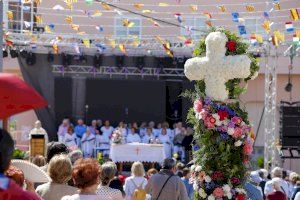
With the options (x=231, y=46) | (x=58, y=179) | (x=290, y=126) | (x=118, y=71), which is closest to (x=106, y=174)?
(x=58, y=179)

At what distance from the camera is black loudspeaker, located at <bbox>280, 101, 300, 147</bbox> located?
2378cm

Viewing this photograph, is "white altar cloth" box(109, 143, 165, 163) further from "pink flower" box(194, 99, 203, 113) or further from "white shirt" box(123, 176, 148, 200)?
"pink flower" box(194, 99, 203, 113)

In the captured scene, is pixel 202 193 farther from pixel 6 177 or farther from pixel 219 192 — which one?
pixel 6 177

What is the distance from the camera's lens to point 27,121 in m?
30.4

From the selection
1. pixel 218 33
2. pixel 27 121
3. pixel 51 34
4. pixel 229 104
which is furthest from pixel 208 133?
pixel 27 121

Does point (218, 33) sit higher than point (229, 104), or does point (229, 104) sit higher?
point (218, 33)

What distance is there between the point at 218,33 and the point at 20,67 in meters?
18.8

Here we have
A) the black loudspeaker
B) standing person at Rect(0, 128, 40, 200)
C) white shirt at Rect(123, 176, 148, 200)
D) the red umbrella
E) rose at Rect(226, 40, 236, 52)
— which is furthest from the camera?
the black loudspeaker

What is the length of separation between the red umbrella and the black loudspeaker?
2028 centimetres

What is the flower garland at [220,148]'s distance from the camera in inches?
387

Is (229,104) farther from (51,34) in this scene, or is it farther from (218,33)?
(51,34)

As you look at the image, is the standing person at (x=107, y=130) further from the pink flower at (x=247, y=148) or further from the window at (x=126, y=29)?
the pink flower at (x=247, y=148)

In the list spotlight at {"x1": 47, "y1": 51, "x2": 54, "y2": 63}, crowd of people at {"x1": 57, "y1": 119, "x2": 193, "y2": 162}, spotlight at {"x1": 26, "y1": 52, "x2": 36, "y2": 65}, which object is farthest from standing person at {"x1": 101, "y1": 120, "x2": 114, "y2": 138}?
spotlight at {"x1": 26, "y1": 52, "x2": 36, "y2": 65}

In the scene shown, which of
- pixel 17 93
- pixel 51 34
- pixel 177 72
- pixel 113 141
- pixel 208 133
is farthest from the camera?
pixel 177 72
